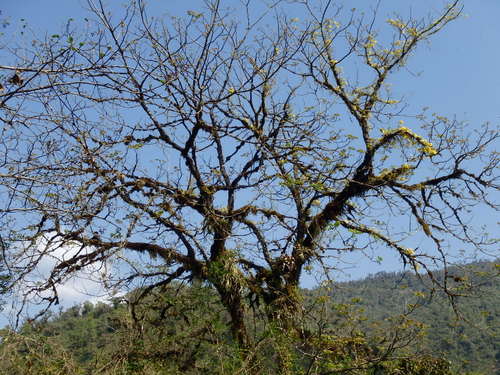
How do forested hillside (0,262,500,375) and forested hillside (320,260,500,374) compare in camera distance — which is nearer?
forested hillside (0,262,500,375)

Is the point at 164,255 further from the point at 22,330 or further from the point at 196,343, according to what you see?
the point at 22,330

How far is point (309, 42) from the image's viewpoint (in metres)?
8.04

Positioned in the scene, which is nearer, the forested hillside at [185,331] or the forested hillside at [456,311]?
the forested hillside at [185,331]

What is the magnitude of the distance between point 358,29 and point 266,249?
11.6 feet

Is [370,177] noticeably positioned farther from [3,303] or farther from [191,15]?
[3,303]

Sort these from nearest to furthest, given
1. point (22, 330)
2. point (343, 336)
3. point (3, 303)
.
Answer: point (3, 303)
point (22, 330)
point (343, 336)

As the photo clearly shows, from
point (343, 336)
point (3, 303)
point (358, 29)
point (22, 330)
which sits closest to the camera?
point (3, 303)

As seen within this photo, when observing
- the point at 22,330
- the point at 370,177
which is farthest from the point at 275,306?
the point at 22,330

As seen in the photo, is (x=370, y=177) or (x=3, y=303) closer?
(x=3, y=303)

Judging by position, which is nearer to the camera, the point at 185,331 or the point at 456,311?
the point at 456,311

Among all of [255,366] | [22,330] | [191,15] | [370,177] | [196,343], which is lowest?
[255,366]

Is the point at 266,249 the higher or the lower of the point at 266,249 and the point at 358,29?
the lower

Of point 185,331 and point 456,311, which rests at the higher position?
point 185,331

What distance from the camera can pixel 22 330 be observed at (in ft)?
21.0
